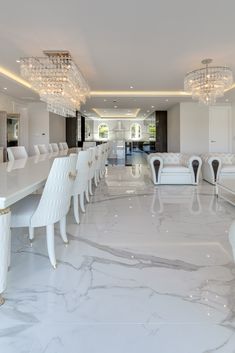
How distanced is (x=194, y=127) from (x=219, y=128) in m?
1.09

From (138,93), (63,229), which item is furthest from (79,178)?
(138,93)

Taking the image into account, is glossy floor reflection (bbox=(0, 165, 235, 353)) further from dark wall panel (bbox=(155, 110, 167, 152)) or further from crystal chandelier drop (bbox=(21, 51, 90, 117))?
dark wall panel (bbox=(155, 110, 167, 152))

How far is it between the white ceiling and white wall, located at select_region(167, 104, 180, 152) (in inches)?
192

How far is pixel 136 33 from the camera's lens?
14.9ft

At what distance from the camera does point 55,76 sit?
6312mm

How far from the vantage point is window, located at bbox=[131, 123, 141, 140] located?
23.4 metres

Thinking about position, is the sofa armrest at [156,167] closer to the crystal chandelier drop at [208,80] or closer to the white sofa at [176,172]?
the white sofa at [176,172]

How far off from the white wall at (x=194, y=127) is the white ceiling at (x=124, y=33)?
433cm

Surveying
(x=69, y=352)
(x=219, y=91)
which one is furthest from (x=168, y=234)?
(x=219, y=91)

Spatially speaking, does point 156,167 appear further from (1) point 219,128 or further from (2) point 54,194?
(2) point 54,194

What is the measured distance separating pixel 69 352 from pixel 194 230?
2.48 m

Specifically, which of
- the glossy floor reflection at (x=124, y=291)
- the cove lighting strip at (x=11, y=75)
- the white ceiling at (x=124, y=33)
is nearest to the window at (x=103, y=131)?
the cove lighting strip at (x=11, y=75)

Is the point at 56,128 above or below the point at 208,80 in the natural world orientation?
below

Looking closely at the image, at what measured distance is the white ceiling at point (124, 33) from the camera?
3639 mm
